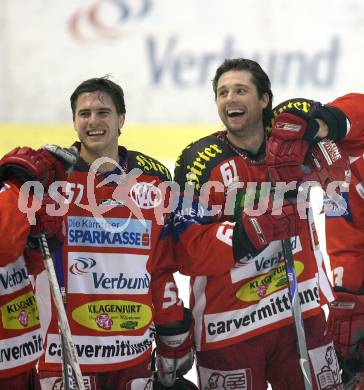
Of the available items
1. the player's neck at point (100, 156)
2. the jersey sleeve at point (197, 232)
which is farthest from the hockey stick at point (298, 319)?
the player's neck at point (100, 156)

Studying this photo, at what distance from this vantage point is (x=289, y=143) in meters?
2.69

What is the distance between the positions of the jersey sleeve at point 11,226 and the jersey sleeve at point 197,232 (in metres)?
0.57

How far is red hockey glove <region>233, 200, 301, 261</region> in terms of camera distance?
2732 millimetres

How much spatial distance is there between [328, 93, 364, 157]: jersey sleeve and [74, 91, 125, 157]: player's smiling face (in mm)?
716

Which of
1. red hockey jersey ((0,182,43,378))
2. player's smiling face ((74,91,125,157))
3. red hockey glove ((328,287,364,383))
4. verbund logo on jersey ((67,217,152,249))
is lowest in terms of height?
red hockey glove ((328,287,364,383))

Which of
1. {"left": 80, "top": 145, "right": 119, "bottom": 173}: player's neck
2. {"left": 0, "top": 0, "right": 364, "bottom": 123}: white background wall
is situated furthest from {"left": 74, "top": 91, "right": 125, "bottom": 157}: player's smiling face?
{"left": 0, "top": 0, "right": 364, "bottom": 123}: white background wall

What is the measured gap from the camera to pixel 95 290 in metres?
2.74

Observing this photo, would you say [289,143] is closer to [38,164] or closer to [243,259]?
[243,259]

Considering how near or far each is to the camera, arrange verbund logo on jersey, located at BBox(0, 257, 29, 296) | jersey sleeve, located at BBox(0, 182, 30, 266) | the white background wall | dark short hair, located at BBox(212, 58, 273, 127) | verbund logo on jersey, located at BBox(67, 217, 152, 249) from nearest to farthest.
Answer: jersey sleeve, located at BBox(0, 182, 30, 266), verbund logo on jersey, located at BBox(0, 257, 29, 296), verbund logo on jersey, located at BBox(67, 217, 152, 249), dark short hair, located at BBox(212, 58, 273, 127), the white background wall

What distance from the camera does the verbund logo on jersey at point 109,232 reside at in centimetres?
274

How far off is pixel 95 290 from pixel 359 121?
101 centimetres

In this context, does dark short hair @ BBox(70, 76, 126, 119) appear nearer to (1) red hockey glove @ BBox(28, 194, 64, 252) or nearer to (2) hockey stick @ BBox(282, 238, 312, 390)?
(1) red hockey glove @ BBox(28, 194, 64, 252)

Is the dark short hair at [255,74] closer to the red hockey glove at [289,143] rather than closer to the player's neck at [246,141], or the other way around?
the player's neck at [246,141]

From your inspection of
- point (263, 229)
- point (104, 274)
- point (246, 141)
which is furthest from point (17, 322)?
point (246, 141)
